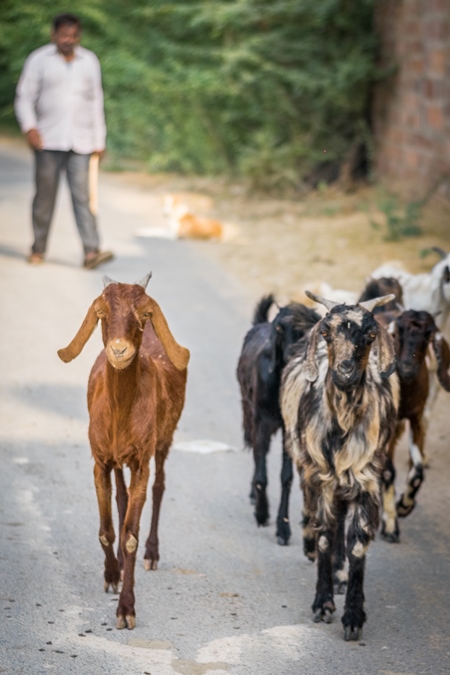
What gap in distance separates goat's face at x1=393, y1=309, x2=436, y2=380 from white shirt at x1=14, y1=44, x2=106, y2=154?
21.0ft

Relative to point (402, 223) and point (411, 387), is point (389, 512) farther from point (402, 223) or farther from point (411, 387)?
point (402, 223)

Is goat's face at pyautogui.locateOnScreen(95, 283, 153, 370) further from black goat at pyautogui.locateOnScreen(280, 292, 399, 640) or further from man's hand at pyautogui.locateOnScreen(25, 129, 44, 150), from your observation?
man's hand at pyautogui.locateOnScreen(25, 129, 44, 150)

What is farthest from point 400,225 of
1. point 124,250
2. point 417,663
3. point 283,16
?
point 417,663

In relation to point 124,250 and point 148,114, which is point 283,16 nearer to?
point 148,114

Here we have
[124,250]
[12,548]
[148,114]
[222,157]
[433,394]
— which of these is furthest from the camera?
[148,114]

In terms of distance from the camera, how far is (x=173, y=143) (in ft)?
64.8

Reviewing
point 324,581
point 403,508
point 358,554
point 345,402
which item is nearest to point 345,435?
point 345,402

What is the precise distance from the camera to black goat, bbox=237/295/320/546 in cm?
607

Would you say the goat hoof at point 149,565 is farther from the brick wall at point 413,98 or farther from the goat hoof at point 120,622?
the brick wall at point 413,98

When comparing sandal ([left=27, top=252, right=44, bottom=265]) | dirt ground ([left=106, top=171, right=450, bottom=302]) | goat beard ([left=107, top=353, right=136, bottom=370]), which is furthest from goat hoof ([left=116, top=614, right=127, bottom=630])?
sandal ([left=27, top=252, right=44, bottom=265])

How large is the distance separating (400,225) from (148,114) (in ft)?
26.7

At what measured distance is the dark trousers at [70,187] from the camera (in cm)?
1194

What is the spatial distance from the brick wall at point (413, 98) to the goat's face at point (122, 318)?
33.6 feet

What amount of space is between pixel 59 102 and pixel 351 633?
327 inches
